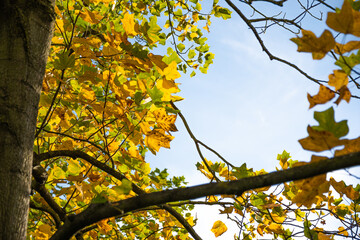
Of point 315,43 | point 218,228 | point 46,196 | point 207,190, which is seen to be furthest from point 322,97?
point 46,196

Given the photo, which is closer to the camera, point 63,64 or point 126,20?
point 63,64

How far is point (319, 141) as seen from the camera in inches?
27.3

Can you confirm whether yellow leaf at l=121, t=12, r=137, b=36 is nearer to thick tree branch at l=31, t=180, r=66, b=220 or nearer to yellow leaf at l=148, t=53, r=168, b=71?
yellow leaf at l=148, t=53, r=168, b=71

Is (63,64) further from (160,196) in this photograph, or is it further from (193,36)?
(193,36)

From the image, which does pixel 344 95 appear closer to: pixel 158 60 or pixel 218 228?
pixel 158 60

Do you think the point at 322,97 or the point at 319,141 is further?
the point at 322,97

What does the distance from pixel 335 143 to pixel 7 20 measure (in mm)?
1241

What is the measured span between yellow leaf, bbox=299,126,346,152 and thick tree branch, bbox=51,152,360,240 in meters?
0.12

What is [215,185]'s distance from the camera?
68 cm

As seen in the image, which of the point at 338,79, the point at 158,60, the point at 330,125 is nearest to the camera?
the point at 330,125

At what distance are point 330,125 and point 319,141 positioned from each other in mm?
46

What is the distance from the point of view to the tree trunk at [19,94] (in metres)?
0.89

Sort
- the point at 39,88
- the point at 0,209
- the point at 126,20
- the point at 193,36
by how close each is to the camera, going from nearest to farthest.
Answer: the point at 0,209 < the point at 39,88 < the point at 126,20 < the point at 193,36

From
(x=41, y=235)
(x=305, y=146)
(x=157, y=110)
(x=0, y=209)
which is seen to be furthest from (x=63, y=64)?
(x=41, y=235)
